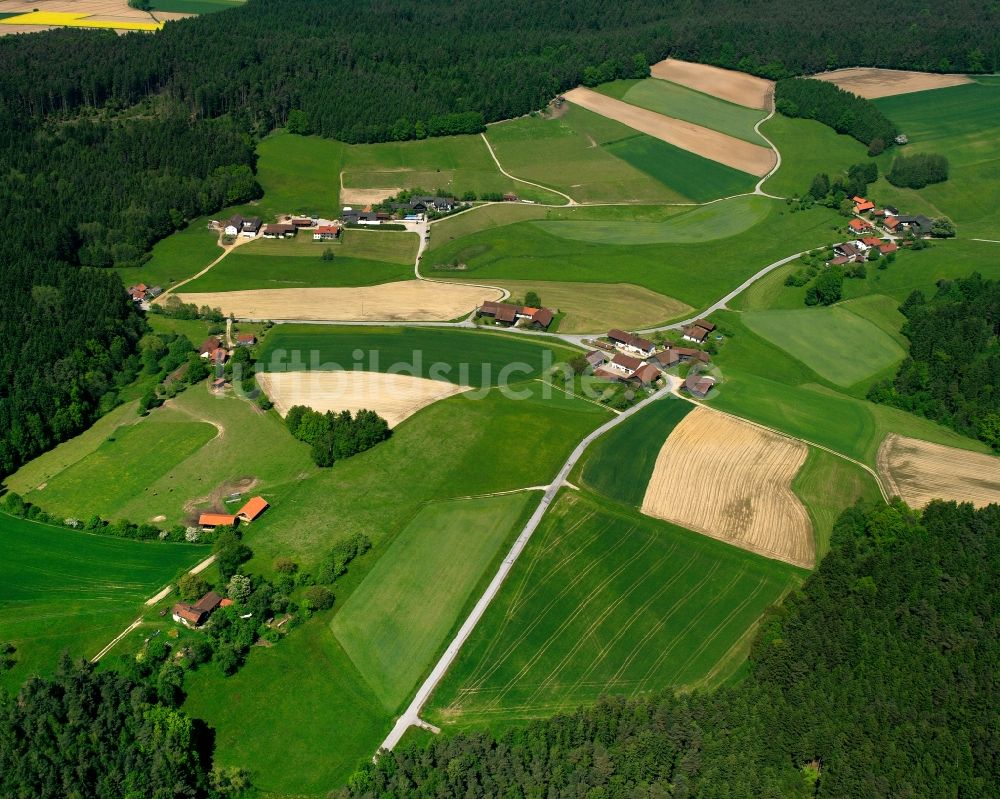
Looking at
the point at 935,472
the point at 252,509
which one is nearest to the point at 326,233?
the point at 252,509

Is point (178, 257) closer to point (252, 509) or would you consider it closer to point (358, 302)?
point (358, 302)

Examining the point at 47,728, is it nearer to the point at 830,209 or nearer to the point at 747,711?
the point at 747,711

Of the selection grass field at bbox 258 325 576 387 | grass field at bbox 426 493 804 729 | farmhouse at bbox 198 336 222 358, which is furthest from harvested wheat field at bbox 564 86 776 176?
grass field at bbox 426 493 804 729

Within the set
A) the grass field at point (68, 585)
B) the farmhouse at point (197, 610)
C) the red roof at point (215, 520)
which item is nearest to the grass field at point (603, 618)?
the farmhouse at point (197, 610)

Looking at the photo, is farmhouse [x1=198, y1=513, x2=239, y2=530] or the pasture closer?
farmhouse [x1=198, y1=513, x2=239, y2=530]

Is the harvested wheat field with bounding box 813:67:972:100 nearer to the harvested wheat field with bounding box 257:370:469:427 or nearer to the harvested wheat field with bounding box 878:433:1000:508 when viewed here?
the harvested wheat field with bounding box 878:433:1000:508

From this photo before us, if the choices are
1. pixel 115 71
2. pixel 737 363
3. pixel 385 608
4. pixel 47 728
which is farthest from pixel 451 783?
pixel 115 71

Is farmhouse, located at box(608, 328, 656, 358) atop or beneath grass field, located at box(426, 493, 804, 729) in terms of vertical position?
atop
